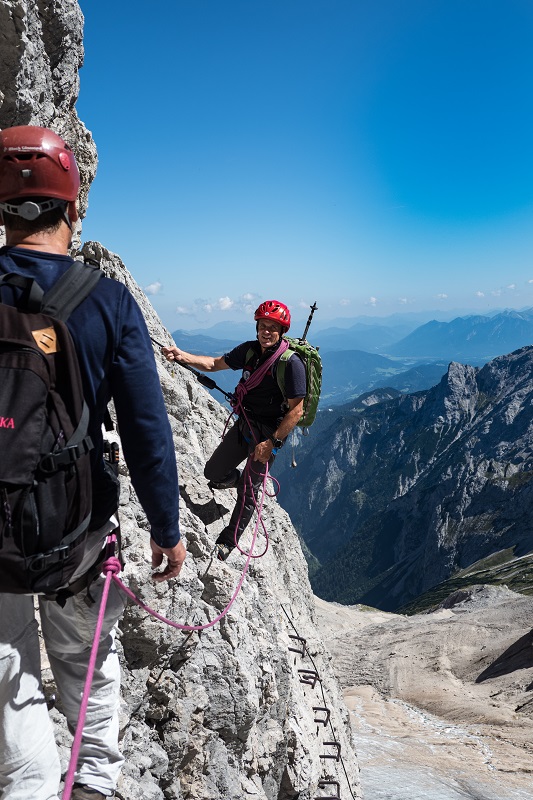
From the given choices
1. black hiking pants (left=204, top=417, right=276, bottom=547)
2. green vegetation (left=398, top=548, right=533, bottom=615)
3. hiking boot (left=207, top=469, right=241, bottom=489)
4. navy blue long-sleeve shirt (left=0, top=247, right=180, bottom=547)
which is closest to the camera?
navy blue long-sleeve shirt (left=0, top=247, right=180, bottom=547)

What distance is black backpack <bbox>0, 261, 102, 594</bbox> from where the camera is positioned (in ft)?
9.39

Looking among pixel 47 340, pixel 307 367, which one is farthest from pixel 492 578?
pixel 47 340

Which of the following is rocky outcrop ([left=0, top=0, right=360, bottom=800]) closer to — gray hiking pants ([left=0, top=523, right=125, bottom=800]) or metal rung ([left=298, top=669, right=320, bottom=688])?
metal rung ([left=298, top=669, right=320, bottom=688])

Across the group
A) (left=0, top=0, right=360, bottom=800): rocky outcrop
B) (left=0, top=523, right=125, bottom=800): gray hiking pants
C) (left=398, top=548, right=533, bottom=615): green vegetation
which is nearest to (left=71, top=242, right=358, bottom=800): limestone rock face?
(left=0, top=0, right=360, bottom=800): rocky outcrop

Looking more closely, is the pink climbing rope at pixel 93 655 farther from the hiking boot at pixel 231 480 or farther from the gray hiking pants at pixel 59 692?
the hiking boot at pixel 231 480

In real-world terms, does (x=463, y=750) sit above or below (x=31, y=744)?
below

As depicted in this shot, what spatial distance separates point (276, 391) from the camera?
9977mm

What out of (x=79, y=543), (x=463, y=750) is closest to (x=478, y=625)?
(x=463, y=750)

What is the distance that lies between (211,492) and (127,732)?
5379 millimetres

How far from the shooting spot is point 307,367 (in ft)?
32.1

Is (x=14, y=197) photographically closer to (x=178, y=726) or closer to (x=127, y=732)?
(x=127, y=732)

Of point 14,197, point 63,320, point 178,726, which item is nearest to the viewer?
point 63,320

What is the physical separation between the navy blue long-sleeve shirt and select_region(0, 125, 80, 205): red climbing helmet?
16.3 inches

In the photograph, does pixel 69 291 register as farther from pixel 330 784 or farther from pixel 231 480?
pixel 330 784
